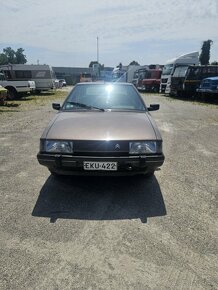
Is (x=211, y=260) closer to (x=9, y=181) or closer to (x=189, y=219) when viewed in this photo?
(x=189, y=219)

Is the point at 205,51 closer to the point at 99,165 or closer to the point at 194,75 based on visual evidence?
the point at 194,75

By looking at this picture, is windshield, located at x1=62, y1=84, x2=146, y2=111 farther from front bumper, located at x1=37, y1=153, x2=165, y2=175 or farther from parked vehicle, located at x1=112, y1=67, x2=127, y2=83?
parked vehicle, located at x1=112, y1=67, x2=127, y2=83

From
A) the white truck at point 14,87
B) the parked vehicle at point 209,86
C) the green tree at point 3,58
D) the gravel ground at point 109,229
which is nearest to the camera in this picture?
the gravel ground at point 109,229

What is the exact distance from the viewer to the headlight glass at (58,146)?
185 inches

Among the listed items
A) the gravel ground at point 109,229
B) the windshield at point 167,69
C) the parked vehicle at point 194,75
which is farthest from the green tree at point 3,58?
the gravel ground at point 109,229

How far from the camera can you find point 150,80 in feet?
110

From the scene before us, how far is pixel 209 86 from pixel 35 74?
51.5 feet

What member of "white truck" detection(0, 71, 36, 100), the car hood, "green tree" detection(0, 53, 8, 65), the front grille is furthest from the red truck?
"green tree" detection(0, 53, 8, 65)

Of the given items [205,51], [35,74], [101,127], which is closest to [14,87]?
[35,74]

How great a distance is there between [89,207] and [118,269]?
1.47m

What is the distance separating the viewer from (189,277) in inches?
122

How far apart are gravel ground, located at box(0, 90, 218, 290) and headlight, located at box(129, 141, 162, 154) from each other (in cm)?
70

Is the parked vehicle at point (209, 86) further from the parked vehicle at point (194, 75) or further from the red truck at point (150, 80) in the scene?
the red truck at point (150, 80)

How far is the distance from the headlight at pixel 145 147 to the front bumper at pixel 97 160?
0.28ft
